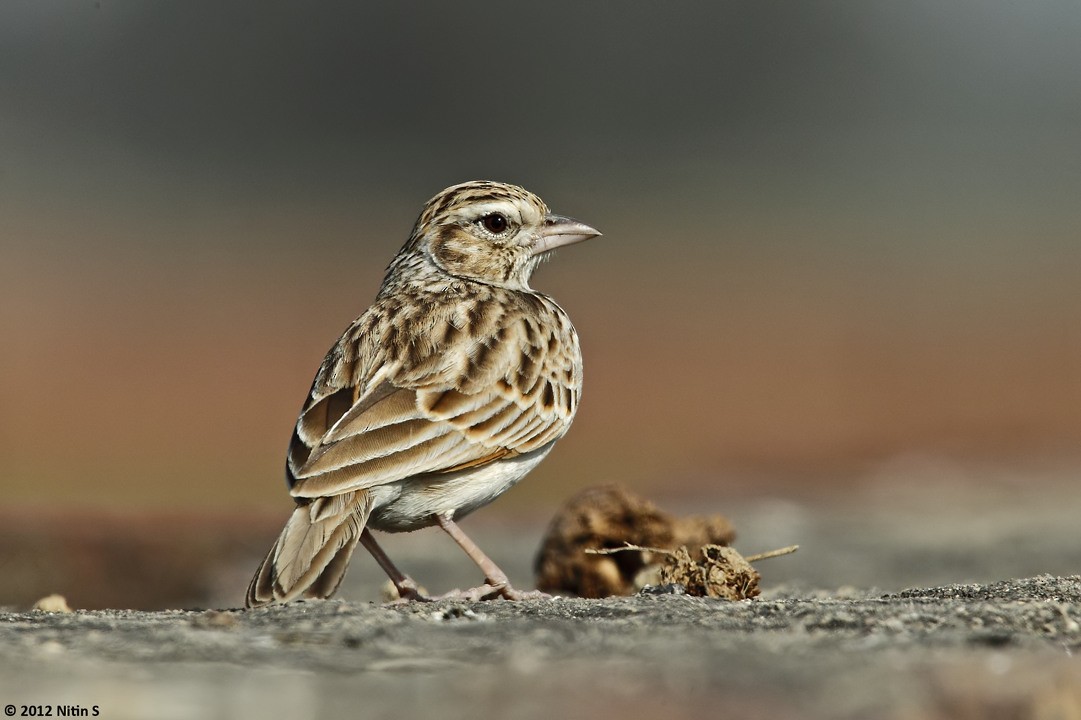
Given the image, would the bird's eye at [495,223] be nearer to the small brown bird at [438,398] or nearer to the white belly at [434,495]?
the small brown bird at [438,398]

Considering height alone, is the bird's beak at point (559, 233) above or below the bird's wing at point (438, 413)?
above

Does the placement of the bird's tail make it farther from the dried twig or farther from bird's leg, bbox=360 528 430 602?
the dried twig

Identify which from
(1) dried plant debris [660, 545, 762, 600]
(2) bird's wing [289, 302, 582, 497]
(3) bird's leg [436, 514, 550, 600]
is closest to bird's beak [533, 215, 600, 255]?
(2) bird's wing [289, 302, 582, 497]

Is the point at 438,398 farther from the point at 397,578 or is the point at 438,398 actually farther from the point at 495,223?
the point at 495,223

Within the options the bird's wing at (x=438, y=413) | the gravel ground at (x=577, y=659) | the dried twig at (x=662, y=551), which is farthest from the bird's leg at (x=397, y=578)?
the dried twig at (x=662, y=551)

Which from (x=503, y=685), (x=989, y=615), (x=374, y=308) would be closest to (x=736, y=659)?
(x=503, y=685)

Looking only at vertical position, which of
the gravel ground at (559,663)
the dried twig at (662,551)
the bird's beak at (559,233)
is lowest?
the gravel ground at (559,663)

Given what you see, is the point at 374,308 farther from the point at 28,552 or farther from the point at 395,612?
the point at 28,552
